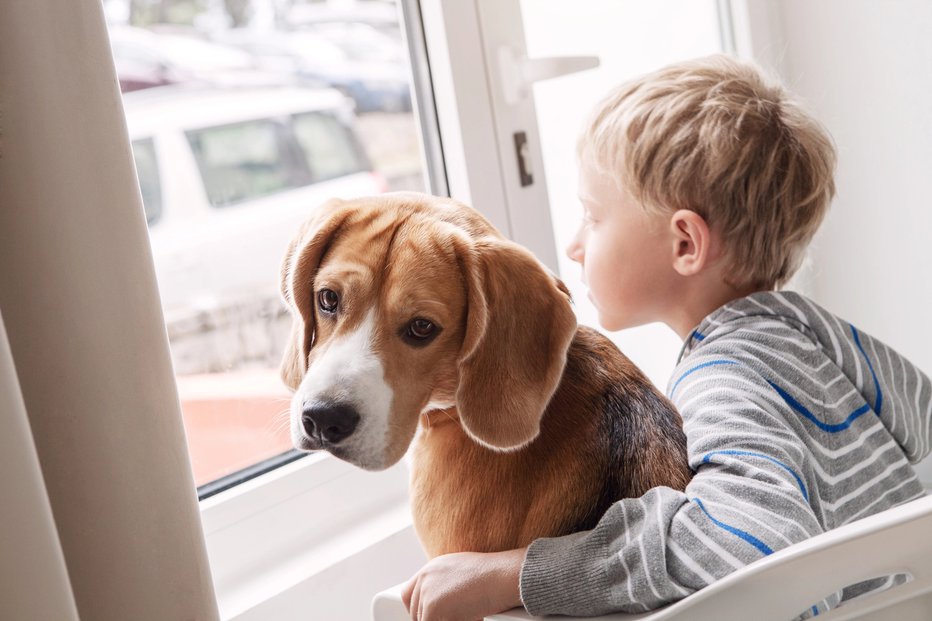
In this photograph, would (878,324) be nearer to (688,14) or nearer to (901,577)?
(688,14)

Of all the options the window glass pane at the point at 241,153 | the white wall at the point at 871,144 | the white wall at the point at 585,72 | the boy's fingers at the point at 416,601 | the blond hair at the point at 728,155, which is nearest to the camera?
the boy's fingers at the point at 416,601

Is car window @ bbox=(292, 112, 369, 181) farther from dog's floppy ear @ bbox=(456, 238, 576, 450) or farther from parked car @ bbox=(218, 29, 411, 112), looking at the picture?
dog's floppy ear @ bbox=(456, 238, 576, 450)

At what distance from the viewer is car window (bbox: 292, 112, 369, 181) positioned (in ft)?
4.68

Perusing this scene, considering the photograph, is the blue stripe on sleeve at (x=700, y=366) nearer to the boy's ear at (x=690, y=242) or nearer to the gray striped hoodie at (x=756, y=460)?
the gray striped hoodie at (x=756, y=460)

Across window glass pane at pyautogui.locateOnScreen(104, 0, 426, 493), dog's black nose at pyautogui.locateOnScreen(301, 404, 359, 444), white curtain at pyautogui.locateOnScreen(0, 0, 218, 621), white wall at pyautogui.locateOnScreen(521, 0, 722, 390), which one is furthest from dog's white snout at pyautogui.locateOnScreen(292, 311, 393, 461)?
white wall at pyautogui.locateOnScreen(521, 0, 722, 390)

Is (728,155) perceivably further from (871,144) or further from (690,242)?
(871,144)

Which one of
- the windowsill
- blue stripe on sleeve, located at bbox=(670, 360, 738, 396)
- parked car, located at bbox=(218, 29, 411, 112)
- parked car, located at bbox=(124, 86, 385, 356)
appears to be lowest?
the windowsill

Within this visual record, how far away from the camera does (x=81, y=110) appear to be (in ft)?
2.42

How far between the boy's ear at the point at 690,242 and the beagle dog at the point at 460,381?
10.5 inches

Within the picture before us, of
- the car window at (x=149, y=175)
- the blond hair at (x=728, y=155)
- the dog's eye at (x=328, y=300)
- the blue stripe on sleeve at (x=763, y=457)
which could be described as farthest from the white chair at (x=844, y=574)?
the car window at (x=149, y=175)

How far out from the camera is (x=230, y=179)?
1.35 m

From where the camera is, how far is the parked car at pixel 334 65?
136 cm

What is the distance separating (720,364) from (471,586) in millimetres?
380

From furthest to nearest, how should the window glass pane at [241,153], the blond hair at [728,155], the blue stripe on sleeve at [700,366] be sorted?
the window glass pane at [241,153], the blond hair at [728,155], the blue stripe on sleeve at [700,366]
